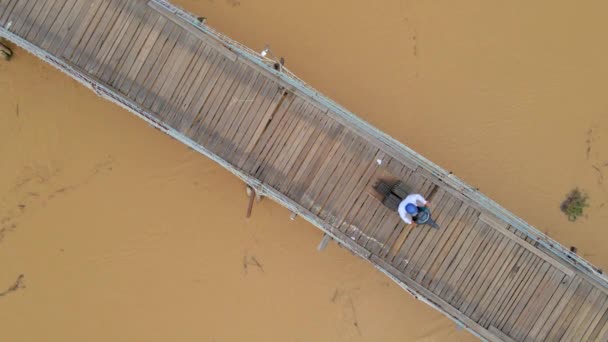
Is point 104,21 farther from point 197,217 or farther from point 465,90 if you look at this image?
point 465,90

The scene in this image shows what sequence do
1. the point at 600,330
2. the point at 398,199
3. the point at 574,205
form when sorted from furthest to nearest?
the point at 574,205, the point at 600,330, the point at 398,199

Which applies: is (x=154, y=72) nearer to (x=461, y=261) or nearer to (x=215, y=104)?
(x=215, y=104)

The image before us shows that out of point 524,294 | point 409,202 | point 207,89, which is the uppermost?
point 409,202

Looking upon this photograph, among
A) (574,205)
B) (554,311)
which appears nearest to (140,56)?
(554,311)

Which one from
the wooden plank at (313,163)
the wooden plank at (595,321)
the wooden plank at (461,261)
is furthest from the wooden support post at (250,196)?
the wooden plank at (595,321)

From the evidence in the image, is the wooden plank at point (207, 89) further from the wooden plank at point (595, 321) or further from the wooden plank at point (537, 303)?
the wooden plank at point (595, 321)

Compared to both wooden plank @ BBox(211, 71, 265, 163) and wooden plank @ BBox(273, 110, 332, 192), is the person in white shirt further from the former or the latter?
wooden plank @ BBox(211, 71, 265, 163)
